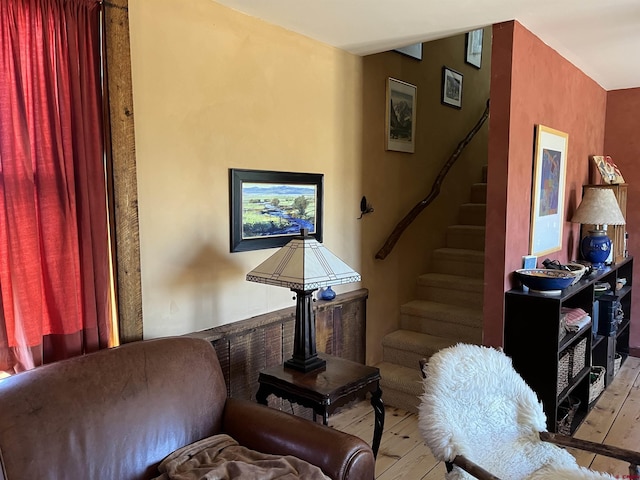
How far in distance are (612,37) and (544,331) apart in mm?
1815

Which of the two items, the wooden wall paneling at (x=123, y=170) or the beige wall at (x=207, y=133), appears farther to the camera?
the beige wall at (x=207, y=133)

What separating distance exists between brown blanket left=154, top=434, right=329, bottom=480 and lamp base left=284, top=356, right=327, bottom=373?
50 cm

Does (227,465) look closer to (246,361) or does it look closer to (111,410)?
(111,410)

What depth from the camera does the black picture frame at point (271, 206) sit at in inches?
97.8

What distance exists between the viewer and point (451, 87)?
4.20 m

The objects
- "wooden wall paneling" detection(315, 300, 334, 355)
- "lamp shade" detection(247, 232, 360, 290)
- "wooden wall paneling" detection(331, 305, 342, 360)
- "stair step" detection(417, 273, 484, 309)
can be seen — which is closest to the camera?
"lamp shade" detection(247, 232, 360, 290)

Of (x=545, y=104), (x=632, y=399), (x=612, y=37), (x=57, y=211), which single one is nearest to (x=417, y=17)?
(x=545, y=104)

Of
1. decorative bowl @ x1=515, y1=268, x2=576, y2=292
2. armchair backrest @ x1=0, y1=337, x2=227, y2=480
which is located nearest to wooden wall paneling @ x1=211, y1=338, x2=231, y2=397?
armchair backrest @ x1=0, y1=337, x2=227, y2=480

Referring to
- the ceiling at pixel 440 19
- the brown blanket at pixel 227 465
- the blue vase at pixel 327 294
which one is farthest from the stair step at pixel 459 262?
the brown blanket at pixel 227 465

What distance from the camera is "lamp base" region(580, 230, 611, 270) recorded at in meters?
3.51

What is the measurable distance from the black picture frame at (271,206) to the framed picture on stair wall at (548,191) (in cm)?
130

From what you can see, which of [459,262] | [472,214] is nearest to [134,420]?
[459,262]

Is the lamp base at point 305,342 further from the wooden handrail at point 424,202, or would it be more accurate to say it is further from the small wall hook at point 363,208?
the wooden handrail at point 424,202

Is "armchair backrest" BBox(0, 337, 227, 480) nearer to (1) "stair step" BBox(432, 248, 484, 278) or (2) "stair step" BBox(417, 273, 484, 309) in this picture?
(2) "stair step" BBox(417, 273, 484, 309)
